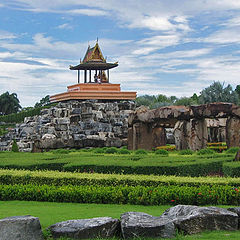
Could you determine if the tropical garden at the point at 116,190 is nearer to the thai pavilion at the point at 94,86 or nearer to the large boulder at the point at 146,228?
the large boulder at the point at 146,228

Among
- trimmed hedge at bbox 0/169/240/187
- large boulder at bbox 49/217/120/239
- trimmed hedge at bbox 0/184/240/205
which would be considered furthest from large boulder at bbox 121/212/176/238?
trimmed hedge at bbox 0/169/240/187

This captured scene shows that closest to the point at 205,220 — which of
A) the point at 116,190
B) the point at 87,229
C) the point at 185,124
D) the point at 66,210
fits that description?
the point at 87,229

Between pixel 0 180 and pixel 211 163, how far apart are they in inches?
242

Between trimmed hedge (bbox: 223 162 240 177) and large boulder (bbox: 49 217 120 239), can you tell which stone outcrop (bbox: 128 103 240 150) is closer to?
trimmed hedge (bbox: 223 162 240 177)

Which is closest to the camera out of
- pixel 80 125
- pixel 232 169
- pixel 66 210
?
pixel 66 210

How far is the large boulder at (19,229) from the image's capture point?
5.59m

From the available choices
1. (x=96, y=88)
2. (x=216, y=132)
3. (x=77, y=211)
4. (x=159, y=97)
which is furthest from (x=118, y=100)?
(x=77, y=211)

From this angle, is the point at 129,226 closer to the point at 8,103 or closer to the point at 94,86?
the point at 94,86

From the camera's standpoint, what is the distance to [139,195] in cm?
895

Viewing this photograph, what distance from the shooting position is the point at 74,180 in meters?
11.0

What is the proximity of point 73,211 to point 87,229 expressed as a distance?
2089 millimetres

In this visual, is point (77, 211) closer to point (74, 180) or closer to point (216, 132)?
point (74, 180)

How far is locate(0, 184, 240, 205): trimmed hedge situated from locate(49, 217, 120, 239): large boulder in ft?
9.27

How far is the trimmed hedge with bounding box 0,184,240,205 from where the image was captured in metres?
8.62
